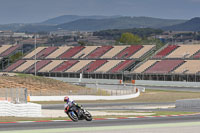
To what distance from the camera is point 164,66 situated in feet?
349

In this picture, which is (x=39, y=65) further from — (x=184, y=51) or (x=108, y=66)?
(x=184, y=51)

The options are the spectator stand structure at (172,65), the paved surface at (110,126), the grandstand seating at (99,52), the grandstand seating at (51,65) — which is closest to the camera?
the paved surface at (110,126)

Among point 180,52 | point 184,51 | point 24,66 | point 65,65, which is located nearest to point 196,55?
point 184,51

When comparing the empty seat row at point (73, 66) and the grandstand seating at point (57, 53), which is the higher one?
the grandstand seating at point (57, 53)

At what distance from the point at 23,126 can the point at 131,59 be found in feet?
304

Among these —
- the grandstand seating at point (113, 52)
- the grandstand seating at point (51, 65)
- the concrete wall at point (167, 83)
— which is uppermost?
the grandstand seating at point (113, 52)

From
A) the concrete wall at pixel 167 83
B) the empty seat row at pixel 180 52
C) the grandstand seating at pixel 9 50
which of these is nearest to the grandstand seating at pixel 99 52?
the empty seat row at pixel 180 52

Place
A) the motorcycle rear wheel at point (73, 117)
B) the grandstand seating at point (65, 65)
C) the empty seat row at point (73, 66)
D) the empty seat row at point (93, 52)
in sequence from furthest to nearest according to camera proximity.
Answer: the grandstand seating at point (65, 65)
the empty seat row at point (93, 52)
the empty seat row at point (73, 66)
the motorcycle rear wheel at point (73, 117)

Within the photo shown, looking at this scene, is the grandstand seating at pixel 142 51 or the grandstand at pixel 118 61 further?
the grandstand seating at pixel 142 51

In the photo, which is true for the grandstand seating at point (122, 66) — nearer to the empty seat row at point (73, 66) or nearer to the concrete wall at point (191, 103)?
the empty seat row at point (73, 66)

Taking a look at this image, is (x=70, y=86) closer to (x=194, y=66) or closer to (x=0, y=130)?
(x=194, y=66)

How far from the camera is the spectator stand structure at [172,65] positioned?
3861 inches

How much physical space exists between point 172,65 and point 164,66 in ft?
5.54

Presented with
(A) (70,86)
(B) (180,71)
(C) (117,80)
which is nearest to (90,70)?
(C) (117,80)
